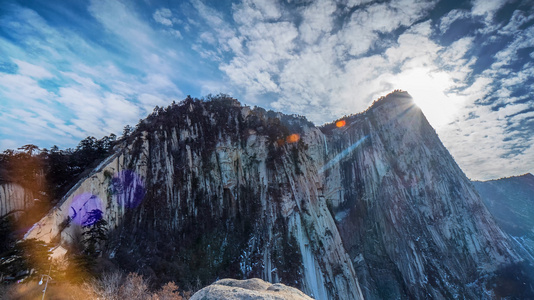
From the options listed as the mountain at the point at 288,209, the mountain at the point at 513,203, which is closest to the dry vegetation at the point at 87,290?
the mountain at the point at 288,209

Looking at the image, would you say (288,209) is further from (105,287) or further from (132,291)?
(105,287)

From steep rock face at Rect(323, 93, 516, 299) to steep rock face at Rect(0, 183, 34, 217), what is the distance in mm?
40135

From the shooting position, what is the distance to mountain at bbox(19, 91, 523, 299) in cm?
2450

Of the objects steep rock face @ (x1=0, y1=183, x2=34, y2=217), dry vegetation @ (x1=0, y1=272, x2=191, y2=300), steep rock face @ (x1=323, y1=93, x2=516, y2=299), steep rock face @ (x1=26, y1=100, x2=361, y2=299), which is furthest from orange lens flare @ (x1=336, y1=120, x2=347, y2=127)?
steep rock face @ (x1=0, y1=183, x2=34, y2=217)

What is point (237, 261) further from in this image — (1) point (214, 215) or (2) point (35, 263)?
(2) point (35, 263)

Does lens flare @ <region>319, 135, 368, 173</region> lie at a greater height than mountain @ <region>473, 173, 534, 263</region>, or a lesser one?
greater

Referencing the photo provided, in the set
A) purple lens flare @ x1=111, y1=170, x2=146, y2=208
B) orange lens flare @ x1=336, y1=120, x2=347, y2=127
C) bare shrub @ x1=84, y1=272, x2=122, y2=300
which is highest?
orange lens flare @ x1=336, y1=120, x2=347, y2=127

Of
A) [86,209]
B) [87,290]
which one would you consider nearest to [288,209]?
[87,290]

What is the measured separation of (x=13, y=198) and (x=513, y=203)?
13369 cm

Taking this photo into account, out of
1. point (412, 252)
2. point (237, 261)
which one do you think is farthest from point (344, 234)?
point (237, 261)

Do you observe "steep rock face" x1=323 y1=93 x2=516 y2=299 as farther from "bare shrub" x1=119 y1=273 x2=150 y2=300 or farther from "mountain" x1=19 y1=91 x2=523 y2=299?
"bare shrub" x1=119 y1=273 x2=150 y2=300

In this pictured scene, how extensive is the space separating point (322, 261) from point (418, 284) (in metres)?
21.2

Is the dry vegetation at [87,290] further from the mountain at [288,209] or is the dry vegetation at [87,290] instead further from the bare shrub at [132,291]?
the mountain at [288,209]

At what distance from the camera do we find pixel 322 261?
26.4m
